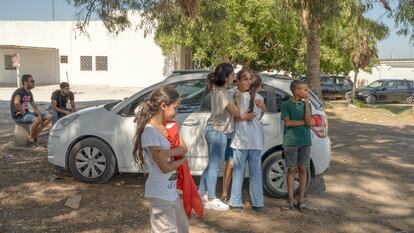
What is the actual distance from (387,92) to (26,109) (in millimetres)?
22368

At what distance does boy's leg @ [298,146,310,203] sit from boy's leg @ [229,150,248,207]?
62cm

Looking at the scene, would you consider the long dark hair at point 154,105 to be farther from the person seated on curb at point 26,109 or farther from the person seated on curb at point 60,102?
the person seated on curb at point 60,102

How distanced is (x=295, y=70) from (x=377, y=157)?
56.3ft

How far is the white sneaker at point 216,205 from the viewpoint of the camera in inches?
212

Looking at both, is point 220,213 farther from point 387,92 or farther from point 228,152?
point 387,92

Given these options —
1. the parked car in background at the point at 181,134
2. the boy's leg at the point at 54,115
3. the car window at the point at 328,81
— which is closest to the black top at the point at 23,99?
the boy's leg at the point at 54,115

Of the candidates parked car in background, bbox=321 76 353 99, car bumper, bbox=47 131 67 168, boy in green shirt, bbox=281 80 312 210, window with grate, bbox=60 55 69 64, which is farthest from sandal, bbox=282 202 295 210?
window with grate, bbox=60 55 69 64

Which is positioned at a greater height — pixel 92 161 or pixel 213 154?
pixel 213 154

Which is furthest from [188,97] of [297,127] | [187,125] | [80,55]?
[80,55]

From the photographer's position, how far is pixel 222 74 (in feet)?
16.7

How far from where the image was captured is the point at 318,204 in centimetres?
584

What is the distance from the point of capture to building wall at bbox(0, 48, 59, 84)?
3812cm

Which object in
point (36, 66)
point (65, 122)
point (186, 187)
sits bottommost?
point (186, 187)

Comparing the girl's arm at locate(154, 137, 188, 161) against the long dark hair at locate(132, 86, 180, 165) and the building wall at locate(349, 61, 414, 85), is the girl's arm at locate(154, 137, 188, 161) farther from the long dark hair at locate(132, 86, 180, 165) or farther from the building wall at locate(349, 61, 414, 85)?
the building wall at locate(349, 61, 414, 85)
